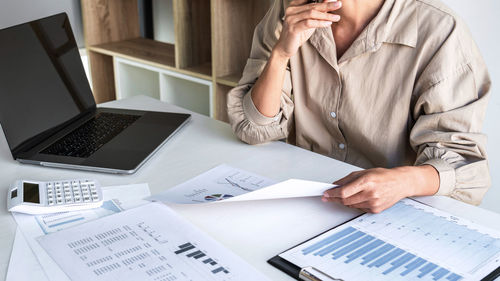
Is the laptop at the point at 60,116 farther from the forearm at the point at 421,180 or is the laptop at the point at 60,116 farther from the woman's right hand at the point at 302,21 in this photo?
the forearm at the point at 421,180

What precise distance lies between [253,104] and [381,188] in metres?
0.45

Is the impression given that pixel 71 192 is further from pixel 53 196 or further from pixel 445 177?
pixel 445 177

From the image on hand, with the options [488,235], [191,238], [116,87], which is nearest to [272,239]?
[191,238]

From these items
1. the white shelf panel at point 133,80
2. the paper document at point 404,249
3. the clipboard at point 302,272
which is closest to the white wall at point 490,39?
the paper document at point 404,249

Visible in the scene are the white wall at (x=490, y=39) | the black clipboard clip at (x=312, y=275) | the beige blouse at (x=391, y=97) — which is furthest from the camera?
the white wall at (x=490, y=39)

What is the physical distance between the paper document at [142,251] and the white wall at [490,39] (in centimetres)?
122

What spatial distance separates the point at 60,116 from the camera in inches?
48.2

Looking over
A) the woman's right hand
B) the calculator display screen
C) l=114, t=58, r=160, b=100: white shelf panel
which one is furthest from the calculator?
l=114, t=58, r=160, b=100: white shelf panel

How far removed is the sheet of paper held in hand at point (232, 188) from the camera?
82 cm

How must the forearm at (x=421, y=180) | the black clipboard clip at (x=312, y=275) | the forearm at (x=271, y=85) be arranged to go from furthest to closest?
the forearm at (x=271, y=85), the forearm at (x=421, y=180), the black clipboard clip at (x=312, y=275)

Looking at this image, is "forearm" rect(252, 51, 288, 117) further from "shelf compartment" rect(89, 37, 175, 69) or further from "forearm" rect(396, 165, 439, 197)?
"shelf compartment" rect(89, 37, 175, 69)

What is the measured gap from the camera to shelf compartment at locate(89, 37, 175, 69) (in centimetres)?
250

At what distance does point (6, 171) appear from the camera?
1.03 metres

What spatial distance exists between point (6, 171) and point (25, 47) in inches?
12.2
